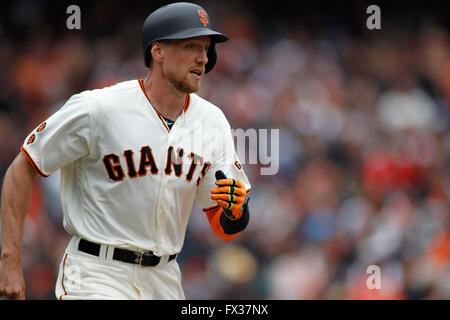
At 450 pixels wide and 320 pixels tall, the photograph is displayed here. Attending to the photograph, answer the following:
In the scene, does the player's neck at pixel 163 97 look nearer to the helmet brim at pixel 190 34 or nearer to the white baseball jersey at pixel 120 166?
the white baseball jersey at pixel 120 166

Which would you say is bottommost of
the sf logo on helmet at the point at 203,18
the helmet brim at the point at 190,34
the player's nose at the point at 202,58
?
the player's nose at the point at 202,58

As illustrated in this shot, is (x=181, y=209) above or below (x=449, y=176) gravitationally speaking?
above

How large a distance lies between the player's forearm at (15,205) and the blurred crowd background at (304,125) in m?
3.64

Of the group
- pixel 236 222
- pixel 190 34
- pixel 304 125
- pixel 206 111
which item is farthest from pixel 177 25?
pixel 304 125

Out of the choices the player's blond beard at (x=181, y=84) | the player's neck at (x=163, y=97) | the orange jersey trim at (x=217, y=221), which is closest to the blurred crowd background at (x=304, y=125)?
the orange jersey trim at (x=217, y=221)

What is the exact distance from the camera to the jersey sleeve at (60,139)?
12.3ft

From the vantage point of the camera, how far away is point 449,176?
8875 mm

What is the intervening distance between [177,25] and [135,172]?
0.85 meters

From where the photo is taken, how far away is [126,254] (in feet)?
12.6

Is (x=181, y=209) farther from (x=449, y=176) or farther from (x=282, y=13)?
(x=282, y=13)

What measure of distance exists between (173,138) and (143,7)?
22.6 ft

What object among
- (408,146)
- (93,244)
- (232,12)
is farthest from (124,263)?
(232,12)

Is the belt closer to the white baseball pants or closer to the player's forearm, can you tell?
the white baseball pants
